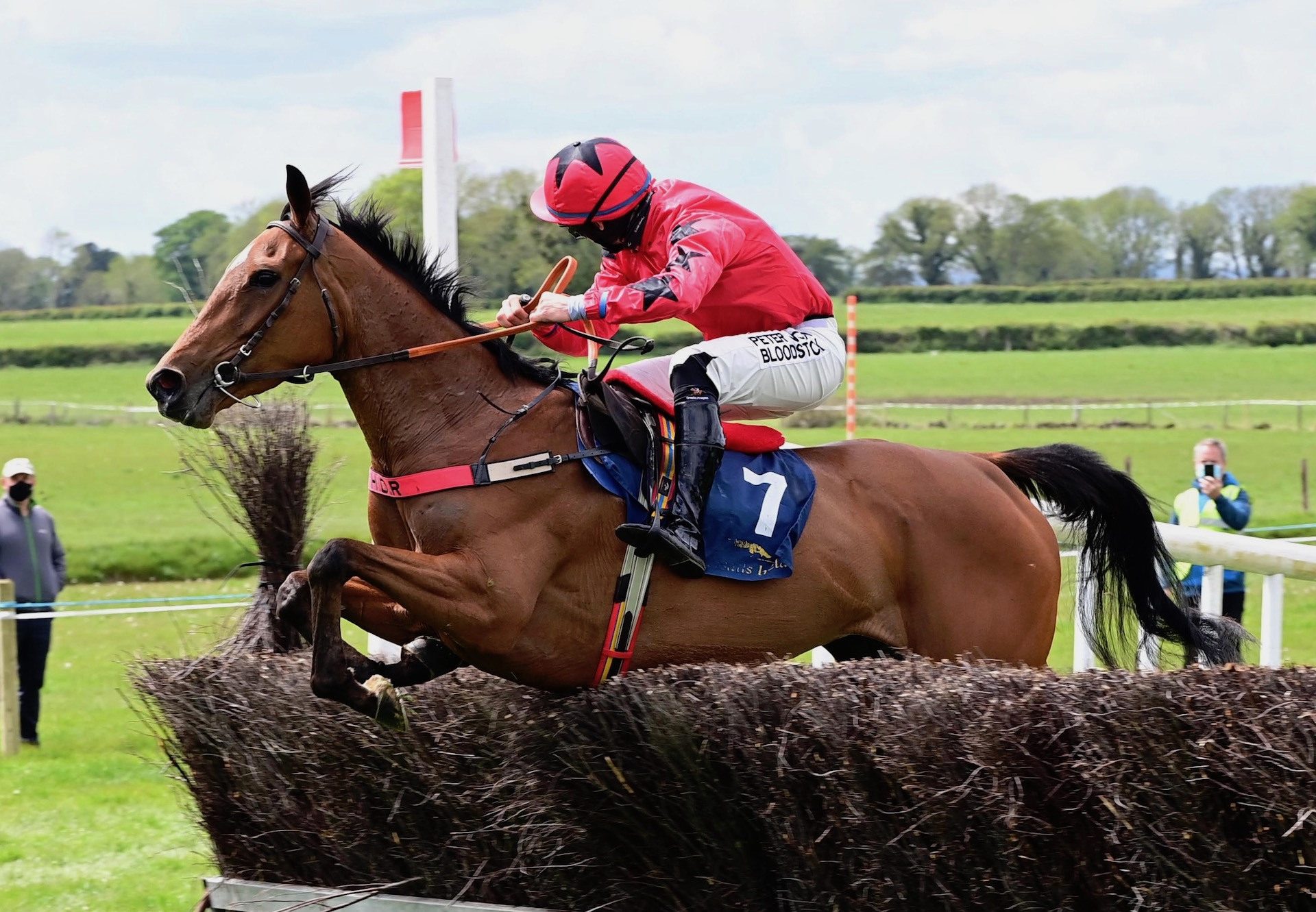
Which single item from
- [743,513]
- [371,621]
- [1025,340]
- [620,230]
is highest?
[620,230]

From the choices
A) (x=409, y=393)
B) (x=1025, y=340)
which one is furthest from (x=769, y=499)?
(x=1025, y=340)

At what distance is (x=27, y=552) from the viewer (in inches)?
353

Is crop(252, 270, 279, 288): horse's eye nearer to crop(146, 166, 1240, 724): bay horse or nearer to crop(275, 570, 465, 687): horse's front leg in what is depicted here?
crop(146, 166, 1240, 724): bay horse

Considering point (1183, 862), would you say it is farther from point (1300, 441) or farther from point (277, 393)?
point (1300, 441)

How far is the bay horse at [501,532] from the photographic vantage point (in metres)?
3.84

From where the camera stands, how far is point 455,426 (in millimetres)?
4117

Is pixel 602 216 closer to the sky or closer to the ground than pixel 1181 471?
closer to the sky

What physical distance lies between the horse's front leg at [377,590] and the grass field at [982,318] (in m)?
34.4

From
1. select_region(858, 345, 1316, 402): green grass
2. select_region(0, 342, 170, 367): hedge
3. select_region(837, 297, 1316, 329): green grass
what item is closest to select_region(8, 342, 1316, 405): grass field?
select_region(858, 345, 1316, 402): green grass

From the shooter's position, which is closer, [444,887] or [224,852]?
[444,887]

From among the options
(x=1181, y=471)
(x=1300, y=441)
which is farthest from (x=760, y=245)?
(x=1300, y=441)

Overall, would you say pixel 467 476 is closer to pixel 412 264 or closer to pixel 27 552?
pixel 412 264

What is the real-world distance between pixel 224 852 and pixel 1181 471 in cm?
2194

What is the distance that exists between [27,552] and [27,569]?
11 centimetres
